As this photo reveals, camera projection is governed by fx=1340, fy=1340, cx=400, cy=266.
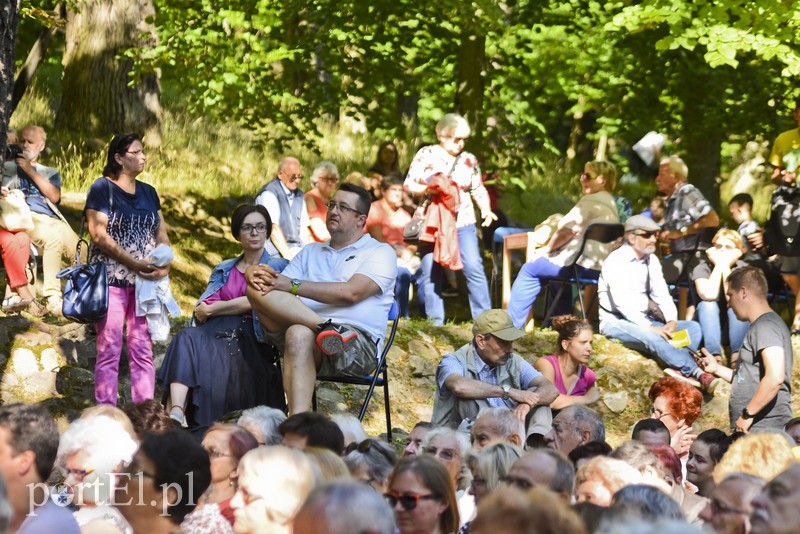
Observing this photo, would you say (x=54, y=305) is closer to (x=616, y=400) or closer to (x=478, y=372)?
(x=478, y=372)

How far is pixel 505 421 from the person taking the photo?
22.8ft

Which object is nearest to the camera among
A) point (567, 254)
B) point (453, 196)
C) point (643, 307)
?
point (643, 307)

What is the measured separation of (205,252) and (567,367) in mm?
6046

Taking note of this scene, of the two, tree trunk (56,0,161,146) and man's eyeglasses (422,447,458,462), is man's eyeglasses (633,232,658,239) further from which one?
tree trunk (56,0,161,146)

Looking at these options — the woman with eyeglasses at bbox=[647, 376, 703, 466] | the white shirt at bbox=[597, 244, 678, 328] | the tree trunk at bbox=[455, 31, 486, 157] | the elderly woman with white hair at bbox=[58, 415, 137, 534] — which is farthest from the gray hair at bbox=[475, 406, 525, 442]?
the tree trunk at bbox=[455, 31, 486, 157]

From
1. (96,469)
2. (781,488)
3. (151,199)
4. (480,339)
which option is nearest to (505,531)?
(781,488)

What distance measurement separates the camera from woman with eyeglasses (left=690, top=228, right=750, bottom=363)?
11.4 meters

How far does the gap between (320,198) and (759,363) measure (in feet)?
15.3

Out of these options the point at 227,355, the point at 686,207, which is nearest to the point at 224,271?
the point at 227,355

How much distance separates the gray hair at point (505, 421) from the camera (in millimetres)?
6910

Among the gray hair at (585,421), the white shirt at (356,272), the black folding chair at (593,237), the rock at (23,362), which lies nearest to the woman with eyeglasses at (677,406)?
the gray hair at (585,421)

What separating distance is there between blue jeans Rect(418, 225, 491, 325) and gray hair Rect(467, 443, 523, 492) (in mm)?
5468

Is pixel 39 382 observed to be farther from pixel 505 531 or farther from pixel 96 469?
pixel 505 531

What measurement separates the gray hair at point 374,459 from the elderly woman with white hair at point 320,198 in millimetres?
5546
